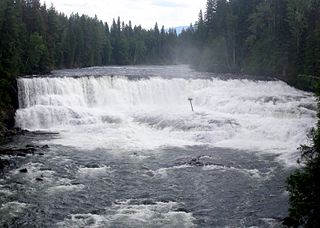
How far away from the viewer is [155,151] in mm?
29891

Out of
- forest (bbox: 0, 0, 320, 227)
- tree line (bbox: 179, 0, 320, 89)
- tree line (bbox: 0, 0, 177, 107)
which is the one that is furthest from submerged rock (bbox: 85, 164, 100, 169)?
tree line (bbox: 179, 0, 320, 89)

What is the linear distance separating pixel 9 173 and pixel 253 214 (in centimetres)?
1353

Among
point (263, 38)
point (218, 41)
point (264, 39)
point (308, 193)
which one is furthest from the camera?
point (218, 41)

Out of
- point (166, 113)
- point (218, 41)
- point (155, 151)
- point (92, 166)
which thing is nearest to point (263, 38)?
point (218, 41)

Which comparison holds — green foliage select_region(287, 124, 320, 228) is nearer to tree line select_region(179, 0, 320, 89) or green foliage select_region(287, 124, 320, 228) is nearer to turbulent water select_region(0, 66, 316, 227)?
turbulent water select_region(0, 66, 316, 227)

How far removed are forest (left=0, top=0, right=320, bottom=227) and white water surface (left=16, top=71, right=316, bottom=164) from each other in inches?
122

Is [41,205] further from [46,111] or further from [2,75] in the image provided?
[2,75]

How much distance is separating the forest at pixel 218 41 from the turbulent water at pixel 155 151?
11.6 feet

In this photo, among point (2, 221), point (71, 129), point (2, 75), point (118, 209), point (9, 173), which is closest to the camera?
point (2, 221)

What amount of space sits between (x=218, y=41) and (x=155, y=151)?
5175 centimetres

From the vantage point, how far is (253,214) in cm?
1861

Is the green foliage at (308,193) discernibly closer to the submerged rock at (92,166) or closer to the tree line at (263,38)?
the submerged rock at (92,166)

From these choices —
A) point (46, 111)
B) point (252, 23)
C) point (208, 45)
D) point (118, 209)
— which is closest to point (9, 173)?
point (118, 209)

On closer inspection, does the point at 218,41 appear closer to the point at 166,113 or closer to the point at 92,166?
the point at 166,113
